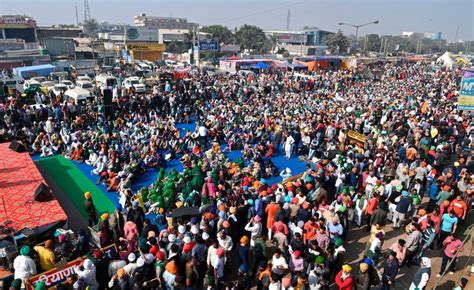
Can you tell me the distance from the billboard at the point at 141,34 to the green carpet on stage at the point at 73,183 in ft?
148

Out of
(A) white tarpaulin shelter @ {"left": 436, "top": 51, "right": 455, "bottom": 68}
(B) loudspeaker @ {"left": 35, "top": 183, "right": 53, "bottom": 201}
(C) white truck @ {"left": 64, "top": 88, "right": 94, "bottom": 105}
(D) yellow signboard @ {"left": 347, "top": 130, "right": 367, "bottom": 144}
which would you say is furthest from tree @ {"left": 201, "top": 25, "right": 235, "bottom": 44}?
(B) loudspeaker @ {"left": 35, "top": 183, "right": 53, "bottom": 201}

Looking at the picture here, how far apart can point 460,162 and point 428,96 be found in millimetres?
15060

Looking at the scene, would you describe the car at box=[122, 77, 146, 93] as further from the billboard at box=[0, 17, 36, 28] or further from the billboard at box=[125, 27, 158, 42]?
the billboard at box=[0, 17, 36, 28]

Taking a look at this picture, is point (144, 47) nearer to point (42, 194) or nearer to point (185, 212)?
point (42, 194)

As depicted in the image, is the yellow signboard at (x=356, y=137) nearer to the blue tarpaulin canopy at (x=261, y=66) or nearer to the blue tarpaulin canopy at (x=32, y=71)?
the blue tarpaulin canopy at (x=261, y=66)

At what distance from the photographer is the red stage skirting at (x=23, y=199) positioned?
802cm

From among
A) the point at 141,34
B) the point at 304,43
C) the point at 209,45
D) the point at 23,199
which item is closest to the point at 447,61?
the point at 304,43

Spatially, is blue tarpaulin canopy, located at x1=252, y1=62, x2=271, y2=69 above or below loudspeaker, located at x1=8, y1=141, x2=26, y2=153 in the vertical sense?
above

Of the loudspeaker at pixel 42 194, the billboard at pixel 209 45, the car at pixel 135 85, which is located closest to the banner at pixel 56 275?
the loudspeaker at pixel 42 194

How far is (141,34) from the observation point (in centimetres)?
5628

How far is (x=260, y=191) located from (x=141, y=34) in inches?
2098

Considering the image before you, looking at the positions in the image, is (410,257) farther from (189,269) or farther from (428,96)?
(428,96)

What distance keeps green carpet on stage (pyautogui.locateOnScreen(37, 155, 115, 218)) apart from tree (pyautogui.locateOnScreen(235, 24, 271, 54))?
219 feet

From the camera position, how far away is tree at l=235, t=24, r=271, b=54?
254 ft
